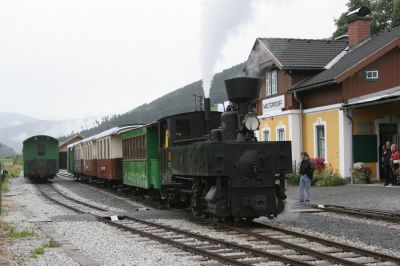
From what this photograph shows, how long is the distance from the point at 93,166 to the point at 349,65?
13.8 meters

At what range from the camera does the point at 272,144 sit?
36.0 ft

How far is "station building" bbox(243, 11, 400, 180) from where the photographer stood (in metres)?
21.5

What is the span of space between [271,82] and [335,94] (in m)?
5.30

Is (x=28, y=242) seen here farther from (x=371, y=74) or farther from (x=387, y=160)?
(x=371, y=74)

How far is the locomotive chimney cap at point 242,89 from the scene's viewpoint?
10766mm

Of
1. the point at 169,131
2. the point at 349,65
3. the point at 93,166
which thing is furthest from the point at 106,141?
the point at 169,131

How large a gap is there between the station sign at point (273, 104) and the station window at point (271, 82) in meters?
0.38

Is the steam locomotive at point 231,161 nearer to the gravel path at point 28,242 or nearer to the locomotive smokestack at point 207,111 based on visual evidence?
the locomotive smokestack at point 207,111

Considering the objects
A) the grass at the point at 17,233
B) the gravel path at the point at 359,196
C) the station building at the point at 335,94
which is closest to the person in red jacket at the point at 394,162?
the gravel path at the point at 359,196

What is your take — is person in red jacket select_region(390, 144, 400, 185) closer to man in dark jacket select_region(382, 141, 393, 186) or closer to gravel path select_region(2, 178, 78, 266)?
man in dark jacket select_region(382, 141, 393, 186)

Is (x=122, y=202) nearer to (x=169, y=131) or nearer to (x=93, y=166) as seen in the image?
(x=169, y=131)

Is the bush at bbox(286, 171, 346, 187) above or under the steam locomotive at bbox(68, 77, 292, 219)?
under

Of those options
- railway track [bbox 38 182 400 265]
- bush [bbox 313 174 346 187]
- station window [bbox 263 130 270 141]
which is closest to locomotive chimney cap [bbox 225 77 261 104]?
railway track [bbox 38 182 400 265]

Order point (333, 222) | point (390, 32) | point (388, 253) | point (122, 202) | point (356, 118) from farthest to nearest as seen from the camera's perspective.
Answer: point (390, 32)
point (356, 118)
point (122, 202)
point (333, 222)
point (388, 253)
